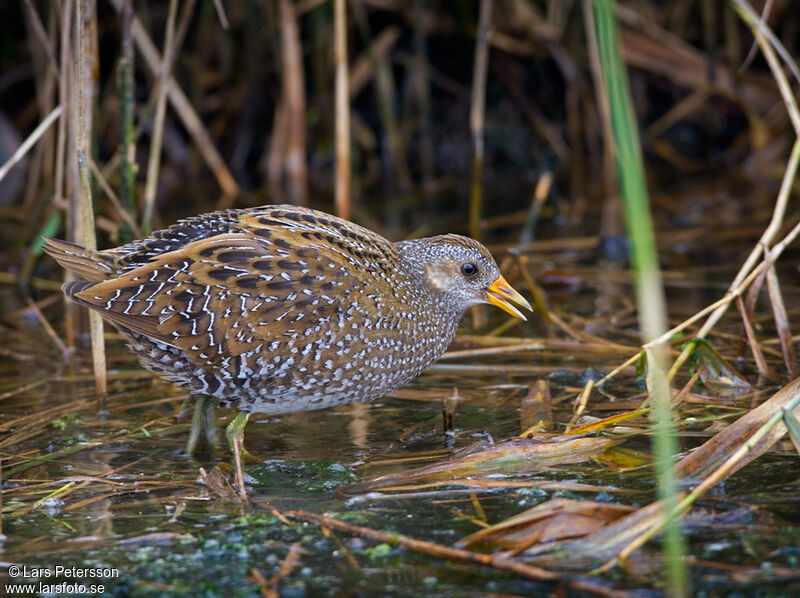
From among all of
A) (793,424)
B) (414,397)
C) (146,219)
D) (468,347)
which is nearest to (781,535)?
(793,424)

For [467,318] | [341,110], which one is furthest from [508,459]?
[341,110]

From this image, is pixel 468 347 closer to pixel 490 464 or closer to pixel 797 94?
pixel 490 464

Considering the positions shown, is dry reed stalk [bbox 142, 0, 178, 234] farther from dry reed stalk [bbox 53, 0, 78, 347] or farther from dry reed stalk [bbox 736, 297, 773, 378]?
dry reed stalk [bbox 736, 297, 773, 378]

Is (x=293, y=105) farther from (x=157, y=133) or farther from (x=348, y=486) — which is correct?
(x=348, y=486)

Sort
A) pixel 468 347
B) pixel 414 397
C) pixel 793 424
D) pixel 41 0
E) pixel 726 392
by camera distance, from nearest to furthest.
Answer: pixel 793 424 → pixel 726 392 → pixel 414 397 → pixel 468 347 → pixel 41 0

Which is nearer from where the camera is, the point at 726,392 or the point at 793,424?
the point at 793,424

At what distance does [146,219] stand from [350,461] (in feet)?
7.70

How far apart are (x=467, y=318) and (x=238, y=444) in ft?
8.95

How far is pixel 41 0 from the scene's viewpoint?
8.62 meters

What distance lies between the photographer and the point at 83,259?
15.1 ft

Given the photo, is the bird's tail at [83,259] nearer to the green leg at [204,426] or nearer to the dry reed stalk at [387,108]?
the green leg at [204,426]

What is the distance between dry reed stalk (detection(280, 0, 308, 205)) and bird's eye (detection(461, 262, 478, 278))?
14.3 ft

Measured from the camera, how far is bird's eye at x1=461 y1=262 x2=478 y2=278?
495 centimetres

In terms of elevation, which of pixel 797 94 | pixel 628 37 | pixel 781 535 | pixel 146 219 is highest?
pixel 628 37
